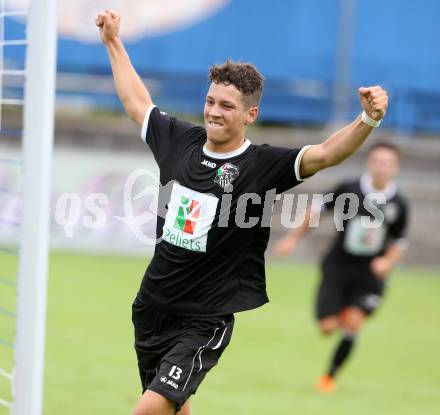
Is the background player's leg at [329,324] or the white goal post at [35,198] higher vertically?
the white goal post at [35,198]

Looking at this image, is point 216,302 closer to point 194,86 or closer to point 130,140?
point 130,140

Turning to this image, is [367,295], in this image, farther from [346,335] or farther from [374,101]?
[374,101]

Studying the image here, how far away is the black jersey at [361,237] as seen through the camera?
9.62 m

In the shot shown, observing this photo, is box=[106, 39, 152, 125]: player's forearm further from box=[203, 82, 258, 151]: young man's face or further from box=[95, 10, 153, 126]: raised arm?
box=[203, 82, 258, 151]: young man's face

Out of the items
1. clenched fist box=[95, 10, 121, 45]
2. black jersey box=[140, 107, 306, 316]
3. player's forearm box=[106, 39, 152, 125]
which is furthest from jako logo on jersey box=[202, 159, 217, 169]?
clenched fist box=[95, 10, 121, 45]

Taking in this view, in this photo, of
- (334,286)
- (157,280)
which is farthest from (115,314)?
(157,280)

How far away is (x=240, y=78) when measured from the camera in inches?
207

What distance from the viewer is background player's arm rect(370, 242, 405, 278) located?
353 inches

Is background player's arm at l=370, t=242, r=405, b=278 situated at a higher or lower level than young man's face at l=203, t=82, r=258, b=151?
lower

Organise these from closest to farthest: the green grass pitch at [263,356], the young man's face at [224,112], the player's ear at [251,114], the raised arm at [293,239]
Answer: the young man's face at [224,112] < the player's ear at [251,114] < the green grass pitch at [263,356] < the raised arm at [293,239]

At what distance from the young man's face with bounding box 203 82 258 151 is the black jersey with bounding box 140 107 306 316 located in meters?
0.16

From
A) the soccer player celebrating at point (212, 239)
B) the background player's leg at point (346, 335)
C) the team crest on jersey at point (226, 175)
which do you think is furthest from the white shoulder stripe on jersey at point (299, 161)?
the background player's leg at point (346, 335)

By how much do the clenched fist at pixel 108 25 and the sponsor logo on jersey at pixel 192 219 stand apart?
100 cm

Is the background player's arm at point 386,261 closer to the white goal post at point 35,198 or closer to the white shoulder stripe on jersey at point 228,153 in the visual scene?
the white shoulder stripe on jersey at point 228,153
